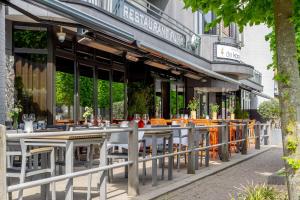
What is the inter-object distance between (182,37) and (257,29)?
25817mm

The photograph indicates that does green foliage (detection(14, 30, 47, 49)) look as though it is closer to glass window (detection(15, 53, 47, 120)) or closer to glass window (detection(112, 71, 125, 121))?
glass window (detection(15, 53, 47, 120))

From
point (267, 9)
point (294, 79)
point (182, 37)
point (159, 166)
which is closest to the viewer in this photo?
point (294, 79)

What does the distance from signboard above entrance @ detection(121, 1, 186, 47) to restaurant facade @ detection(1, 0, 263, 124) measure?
0.03 meters

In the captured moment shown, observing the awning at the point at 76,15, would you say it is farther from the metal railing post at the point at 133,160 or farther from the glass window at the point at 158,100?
the glass window at the point at 158,100

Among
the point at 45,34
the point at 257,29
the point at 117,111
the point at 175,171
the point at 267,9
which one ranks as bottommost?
the point at 175,171

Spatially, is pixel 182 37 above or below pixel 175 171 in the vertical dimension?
above

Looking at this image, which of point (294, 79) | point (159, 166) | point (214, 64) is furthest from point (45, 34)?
point (214, 64)

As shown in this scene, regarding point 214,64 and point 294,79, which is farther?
point 214,64

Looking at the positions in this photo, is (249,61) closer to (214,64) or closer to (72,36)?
(214,64)

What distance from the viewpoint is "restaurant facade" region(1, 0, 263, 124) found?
37.1 feet

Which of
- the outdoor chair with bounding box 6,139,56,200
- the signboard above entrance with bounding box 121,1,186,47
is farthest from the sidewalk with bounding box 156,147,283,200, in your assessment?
the signboard above entrance with bounding box 121,1,186,47

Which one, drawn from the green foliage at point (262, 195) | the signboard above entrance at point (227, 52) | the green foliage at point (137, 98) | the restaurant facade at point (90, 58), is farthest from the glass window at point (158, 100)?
the green foliage at point (262, 195)

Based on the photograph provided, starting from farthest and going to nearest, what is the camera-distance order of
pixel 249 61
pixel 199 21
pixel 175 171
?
1. pixel 249 61
2. pixel 199 21
3. pixel 175 171

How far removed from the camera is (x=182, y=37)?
69.4ft
